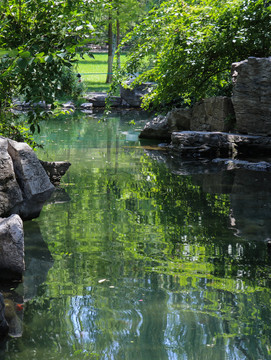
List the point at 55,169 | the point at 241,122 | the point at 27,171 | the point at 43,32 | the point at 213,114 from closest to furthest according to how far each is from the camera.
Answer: the point at 27,171
the point at 43,32
the point at 55,169
the point at 241,122
the point at 213,114

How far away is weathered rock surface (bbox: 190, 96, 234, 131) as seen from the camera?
13.8m

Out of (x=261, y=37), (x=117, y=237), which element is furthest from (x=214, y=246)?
(x=261, y=37)

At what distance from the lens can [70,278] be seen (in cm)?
512

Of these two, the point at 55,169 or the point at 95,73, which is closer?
the point at 55,169

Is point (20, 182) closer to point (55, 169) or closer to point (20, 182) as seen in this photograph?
point (20, 182)

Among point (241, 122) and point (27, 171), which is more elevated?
point (27, 171)

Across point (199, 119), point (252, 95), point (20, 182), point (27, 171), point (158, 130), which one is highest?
point (252, 95)

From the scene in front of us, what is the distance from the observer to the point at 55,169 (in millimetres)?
9234

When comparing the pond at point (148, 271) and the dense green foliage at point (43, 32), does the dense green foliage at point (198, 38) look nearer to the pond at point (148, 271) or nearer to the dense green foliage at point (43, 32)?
the pond at point (148, 271)

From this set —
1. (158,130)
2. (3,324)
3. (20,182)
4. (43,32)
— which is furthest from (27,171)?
(158,130)

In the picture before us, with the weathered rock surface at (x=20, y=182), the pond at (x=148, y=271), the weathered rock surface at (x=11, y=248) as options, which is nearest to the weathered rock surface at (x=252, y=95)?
the pond at (x=148, y=271)

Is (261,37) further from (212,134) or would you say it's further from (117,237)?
(117,237)

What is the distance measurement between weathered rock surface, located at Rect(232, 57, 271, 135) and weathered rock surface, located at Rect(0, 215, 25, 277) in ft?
30.0

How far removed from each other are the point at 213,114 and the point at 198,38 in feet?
6.95
